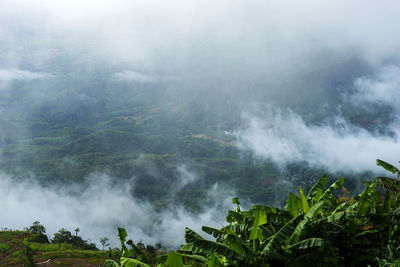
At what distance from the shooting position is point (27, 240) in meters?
100

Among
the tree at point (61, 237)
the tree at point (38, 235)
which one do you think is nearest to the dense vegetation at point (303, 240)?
the tree at point (61, 237)

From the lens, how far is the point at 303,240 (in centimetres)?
670

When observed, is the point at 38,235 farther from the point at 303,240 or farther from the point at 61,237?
the point at 303,240

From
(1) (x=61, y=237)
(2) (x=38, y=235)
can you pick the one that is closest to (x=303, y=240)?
(1) (x=61, y=237)

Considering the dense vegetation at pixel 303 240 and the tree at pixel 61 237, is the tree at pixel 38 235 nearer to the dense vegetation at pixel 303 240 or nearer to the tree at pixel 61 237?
the tree at pixel 61 237

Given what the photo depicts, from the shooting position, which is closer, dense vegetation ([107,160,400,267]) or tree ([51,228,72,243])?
dense vegetation ([107,160,400,267])

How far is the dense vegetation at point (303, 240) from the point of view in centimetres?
661

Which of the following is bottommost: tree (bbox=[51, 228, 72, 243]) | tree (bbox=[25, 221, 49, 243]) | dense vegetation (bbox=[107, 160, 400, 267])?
dense vegetation (bbox=[107, 160, 400, 267])

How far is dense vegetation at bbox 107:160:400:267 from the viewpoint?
6.61 metres

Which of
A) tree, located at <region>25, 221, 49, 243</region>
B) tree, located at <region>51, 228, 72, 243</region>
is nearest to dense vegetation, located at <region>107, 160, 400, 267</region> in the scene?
tree, located at <region>51, 228, 72, 243</region>

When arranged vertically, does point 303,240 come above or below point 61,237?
below

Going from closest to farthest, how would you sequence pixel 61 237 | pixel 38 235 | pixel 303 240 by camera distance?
pixel 303 240 < pixel 61 237 < pixel 38 235

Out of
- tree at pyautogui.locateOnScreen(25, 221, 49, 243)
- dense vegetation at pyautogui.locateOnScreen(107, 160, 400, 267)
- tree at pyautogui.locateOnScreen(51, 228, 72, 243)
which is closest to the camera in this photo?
dense vegetation at pyautogui.locateOnScreen(107, 160, 400, 267)

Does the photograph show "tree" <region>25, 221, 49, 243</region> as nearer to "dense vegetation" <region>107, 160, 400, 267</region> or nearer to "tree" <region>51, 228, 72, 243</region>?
"tree" <region>51, 228, 72, 243</region>
